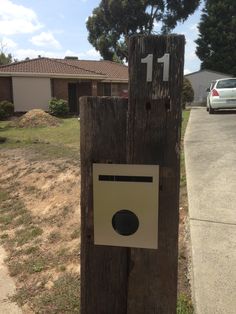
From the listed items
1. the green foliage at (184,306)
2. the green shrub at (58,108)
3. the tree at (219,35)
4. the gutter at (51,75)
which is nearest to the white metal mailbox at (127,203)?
the green foliage at (184,306)

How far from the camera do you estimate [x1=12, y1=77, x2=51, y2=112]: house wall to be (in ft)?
90.1

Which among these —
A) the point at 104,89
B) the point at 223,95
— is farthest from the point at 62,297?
the point at 104,89

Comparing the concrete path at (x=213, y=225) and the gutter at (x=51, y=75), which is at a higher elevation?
the gutter at (x=51, y=75)

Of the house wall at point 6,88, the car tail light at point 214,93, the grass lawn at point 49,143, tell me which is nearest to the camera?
the grass lawn at point 49,143

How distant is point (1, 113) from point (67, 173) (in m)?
17.2

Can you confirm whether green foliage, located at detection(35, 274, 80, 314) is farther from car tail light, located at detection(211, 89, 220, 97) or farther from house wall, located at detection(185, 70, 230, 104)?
house wall, located at detection(185, 70, 230, 104)

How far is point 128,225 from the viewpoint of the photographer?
1697mm

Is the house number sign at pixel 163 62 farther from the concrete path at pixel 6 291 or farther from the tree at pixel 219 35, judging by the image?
the tree at pixel 219 35

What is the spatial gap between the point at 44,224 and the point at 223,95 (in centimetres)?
1264

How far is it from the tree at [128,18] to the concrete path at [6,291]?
40659 mm

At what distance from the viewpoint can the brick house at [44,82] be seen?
27375 mm

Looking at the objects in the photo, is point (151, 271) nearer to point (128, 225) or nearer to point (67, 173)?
point (128, 225)

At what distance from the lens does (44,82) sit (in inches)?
1116

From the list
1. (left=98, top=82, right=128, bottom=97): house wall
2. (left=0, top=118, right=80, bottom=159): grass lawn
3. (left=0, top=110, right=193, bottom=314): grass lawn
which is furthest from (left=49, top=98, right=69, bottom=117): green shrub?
(left=0, top=110, right=193, bottom=314): grass lawn
